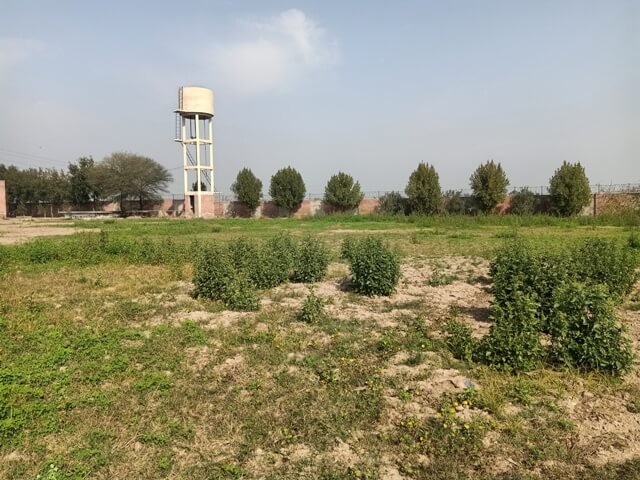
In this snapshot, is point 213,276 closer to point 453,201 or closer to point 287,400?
point 287,400

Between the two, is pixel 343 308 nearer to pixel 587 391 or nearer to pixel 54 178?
pixel 587 391

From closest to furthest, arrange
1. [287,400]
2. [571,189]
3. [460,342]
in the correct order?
[287,400], [460,342], [571,189]

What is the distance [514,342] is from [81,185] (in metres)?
64.4

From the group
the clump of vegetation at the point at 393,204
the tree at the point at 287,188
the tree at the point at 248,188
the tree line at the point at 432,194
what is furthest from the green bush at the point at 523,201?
the tree at the point at 248,188

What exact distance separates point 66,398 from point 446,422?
11.8ft

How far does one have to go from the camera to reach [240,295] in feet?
25.6

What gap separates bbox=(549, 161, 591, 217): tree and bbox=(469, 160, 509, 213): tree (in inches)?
174

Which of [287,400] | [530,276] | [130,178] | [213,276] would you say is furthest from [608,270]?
[130,178]

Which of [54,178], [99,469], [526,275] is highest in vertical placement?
[54,178]

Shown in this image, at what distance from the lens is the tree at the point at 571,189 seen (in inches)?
1517

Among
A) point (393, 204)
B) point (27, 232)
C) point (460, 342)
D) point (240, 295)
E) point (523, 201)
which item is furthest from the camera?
point (393, 204)

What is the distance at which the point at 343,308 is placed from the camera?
775cm

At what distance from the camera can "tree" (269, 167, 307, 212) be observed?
53594mm

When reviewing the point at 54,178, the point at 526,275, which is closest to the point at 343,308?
the point at 526,275
